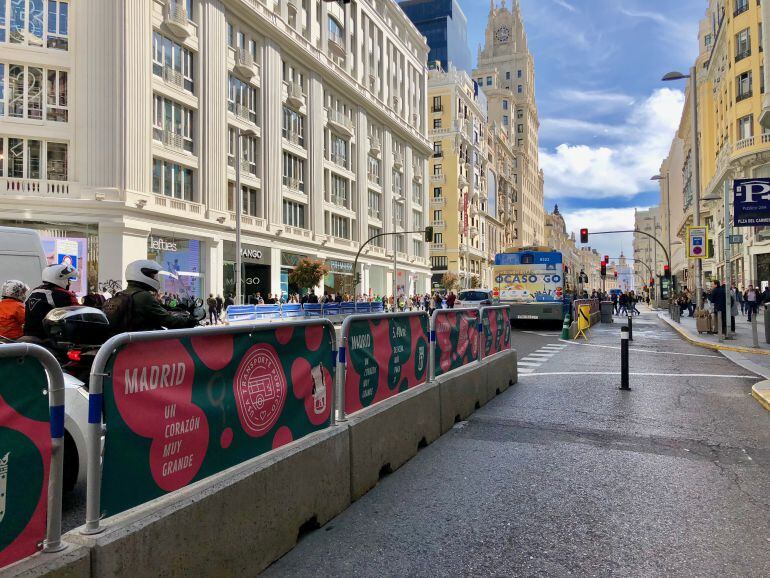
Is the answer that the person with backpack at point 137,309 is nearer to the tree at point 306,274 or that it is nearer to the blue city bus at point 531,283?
the blue city bus at point 531,283

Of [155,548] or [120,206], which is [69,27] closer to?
[120,206]

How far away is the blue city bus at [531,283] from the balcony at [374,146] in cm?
3340

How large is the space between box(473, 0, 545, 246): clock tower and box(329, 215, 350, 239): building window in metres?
78.9

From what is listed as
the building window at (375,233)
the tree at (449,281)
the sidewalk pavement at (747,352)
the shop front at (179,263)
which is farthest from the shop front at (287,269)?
the tree at (449,281)

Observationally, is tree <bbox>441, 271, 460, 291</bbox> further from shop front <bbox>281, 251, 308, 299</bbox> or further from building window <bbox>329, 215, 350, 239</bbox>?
shop front <bbox>281, 251, 308, 299</bbox>

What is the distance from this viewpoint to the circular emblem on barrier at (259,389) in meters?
3.48

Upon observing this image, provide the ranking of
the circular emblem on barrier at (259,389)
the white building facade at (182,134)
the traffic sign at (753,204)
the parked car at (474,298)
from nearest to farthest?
1. the circular emblem on barrier at (259,389)
2. the traffic sign at (753,204)
3. the white building facade at (182,134)
4. the parked car at (474,298)

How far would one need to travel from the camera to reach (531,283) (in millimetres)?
24078

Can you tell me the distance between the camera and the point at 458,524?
13.4 feet

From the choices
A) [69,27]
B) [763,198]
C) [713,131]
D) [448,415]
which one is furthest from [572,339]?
[713,131]

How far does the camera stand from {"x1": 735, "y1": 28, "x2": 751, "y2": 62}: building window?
38.3 m

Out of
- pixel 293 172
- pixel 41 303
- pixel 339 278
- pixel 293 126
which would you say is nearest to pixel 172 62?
pixel 293 126

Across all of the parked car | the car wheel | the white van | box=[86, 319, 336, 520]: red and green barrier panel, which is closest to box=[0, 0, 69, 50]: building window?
the white van

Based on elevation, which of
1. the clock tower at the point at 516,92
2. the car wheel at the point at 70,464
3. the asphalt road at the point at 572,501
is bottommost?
the asphalt road at the point at 572,501
